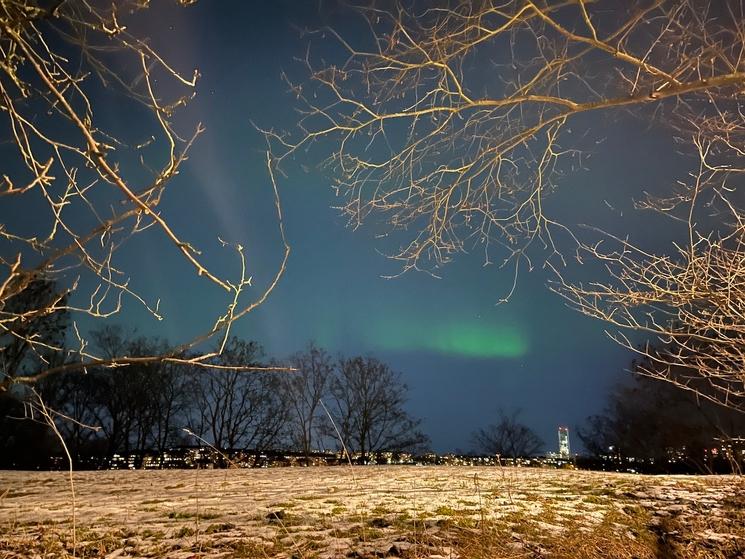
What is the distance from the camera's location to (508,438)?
51125 mm

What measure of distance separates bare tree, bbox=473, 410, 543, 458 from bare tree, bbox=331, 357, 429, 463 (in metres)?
21.6

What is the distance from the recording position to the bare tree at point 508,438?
167 feet

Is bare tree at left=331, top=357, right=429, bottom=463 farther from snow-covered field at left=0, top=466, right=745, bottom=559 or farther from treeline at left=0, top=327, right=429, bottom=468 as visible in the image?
snow-covered field at left=0, top=466, right=745, bottom=559

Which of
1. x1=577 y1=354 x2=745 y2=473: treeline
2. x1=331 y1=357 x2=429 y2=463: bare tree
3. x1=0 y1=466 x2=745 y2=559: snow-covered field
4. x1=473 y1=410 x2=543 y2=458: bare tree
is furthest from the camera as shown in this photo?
x1=473 y1=410 x2=543 y2=458: bare tree

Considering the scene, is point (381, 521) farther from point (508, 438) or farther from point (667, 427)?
A: point (508, 438)

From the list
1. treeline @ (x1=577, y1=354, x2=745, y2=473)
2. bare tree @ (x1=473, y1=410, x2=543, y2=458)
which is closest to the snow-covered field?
treeline @ (x1=577, y1=354, x2=745, y2=473)

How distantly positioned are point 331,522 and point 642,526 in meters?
3.14

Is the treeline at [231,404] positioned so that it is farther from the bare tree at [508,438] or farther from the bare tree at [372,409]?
the bare tree at [508,438]

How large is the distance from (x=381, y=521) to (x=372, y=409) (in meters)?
27.2

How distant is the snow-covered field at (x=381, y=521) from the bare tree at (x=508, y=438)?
45.2 m

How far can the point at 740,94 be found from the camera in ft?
15.8

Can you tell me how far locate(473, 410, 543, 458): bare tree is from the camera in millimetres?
50844

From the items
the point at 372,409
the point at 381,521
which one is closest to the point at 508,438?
the point at 372,409

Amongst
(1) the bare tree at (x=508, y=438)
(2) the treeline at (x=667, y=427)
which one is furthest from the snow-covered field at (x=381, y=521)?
(1) the bare tree at (x=508, y=438)
